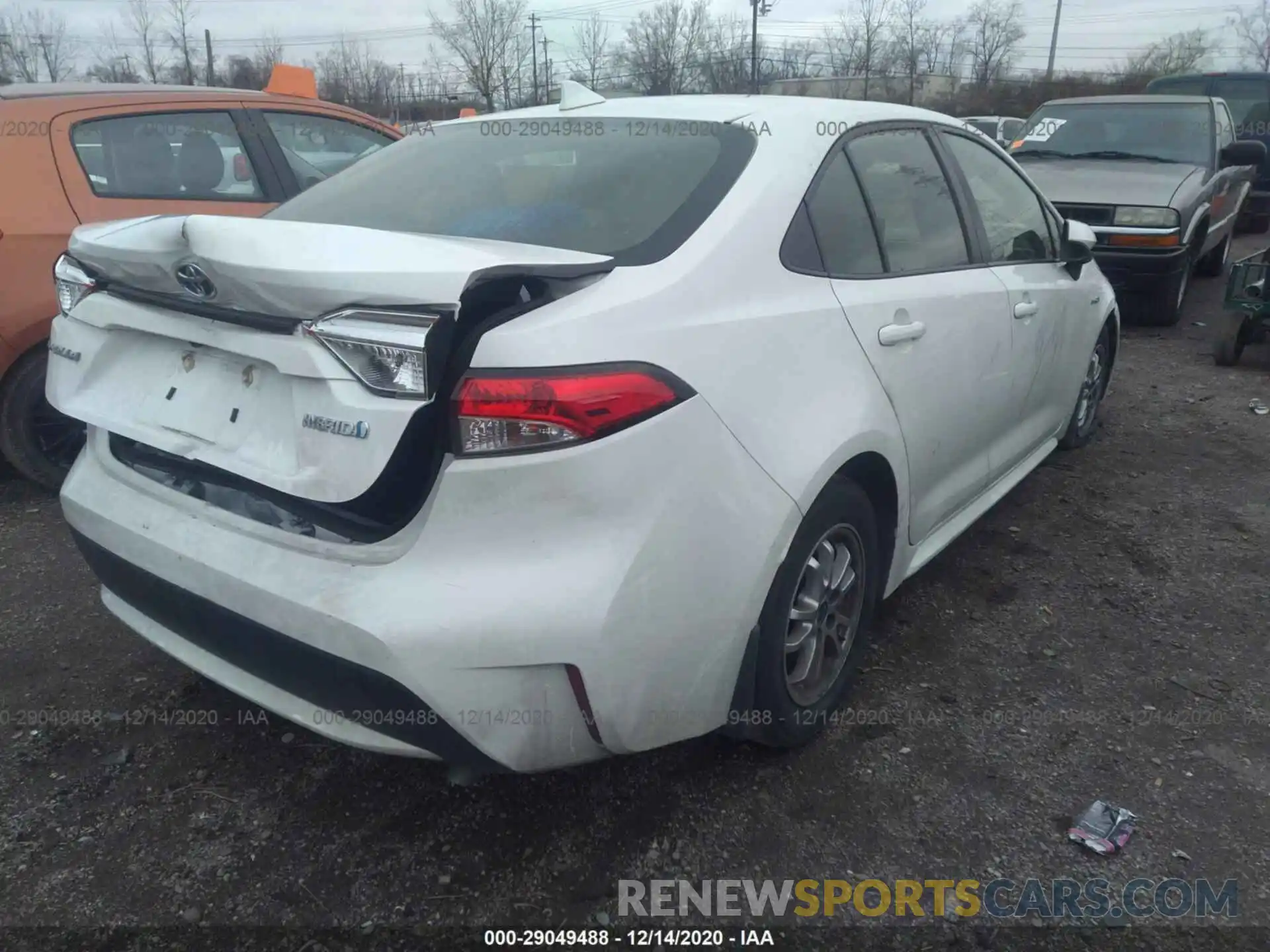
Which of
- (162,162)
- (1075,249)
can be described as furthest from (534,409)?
(162,162)

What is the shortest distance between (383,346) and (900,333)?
55.9 inches

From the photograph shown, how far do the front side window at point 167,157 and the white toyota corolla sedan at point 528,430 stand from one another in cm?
207

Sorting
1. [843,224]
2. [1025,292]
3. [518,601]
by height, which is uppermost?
[843,224]

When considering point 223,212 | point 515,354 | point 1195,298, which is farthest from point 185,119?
point 1195,298

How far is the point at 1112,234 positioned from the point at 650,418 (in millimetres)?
6596

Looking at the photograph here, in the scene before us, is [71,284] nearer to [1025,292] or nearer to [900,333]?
[900,333]

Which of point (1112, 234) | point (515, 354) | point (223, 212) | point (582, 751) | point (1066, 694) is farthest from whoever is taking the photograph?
→ point (1112, 234)

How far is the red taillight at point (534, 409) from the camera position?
1.69m

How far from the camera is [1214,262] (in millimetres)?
9625

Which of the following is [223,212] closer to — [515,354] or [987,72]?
[515,354]

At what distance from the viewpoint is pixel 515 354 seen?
1692 millimetres

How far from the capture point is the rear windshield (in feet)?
7.02

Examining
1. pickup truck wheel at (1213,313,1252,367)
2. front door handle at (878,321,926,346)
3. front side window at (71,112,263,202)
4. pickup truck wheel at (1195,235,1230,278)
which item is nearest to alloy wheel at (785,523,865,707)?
front door handle at (878,321,926,346)

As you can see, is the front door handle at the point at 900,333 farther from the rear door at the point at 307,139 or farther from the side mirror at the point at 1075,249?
the rear door at the point at 307,139
